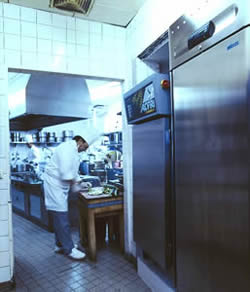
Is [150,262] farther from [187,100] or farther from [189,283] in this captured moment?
[187,100]

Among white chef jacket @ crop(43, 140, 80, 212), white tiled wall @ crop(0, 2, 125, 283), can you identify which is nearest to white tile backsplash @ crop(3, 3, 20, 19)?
white tiled wall @ crop(0, 2, 125, 283)

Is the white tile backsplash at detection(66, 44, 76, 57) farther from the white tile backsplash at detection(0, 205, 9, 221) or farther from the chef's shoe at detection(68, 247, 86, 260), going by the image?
the chef's shoe at detection(68, 247, 86, 260)

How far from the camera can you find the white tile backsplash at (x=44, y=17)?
7.13ft

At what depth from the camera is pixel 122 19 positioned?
239 centimetres

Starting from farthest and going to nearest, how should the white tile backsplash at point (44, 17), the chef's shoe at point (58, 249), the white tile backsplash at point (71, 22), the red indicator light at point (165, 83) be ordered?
the chef's shoe at point (58, 249) < the white tile backsplash at point (71, 22) < the white tile backsplash at point (44, 17) < the red indicator light at point (165, 83)

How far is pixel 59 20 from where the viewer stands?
2.25 meters

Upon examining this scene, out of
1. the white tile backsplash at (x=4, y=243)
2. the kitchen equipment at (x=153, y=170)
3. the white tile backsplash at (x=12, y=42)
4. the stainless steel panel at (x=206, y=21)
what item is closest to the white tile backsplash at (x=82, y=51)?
the white tile backsplash at (x=12, y=42)

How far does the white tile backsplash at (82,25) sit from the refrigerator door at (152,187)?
1.17 m

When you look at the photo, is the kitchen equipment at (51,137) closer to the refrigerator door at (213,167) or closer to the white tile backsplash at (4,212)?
the white tile backsplash at (4,212)

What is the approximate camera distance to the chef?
2723 mm

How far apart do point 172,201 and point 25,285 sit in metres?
1.61

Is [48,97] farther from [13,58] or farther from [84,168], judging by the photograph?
[84,168]

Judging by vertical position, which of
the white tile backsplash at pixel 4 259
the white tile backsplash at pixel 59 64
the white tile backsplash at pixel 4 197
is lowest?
the white tile backsplash at pixel 4 259

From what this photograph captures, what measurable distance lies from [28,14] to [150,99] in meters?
1.44
